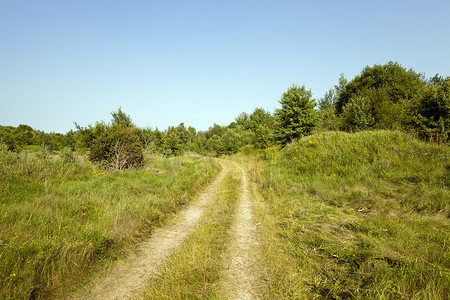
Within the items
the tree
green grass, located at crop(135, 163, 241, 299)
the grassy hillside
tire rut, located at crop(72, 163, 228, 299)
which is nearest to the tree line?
the tree

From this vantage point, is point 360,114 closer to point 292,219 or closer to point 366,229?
point 292,219

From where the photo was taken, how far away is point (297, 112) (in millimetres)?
21484

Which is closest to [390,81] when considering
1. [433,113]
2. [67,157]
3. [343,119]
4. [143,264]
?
[343,119]

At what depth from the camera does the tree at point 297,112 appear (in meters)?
21.2

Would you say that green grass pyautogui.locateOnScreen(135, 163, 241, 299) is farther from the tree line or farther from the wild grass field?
the tree line

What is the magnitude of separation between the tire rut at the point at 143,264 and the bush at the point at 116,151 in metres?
8.60

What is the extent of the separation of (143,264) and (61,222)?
102 inches

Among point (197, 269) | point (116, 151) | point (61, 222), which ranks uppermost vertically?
point (116, 151)

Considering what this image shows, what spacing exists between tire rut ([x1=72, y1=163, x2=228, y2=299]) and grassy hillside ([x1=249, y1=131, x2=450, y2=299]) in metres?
2.49

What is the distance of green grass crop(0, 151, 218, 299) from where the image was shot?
3334 millimetres

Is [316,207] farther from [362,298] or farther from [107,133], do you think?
[107,133]

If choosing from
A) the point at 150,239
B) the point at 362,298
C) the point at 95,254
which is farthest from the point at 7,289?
the point at 362,298

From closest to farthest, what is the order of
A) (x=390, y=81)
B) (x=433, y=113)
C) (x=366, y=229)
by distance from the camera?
1. (x=366, y=229)
2. (x=433, y=113)
3. (x=390, y=81)

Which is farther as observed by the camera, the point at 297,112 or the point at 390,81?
the point at 390,81
